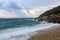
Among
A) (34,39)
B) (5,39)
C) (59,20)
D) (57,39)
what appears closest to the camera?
(57,39)

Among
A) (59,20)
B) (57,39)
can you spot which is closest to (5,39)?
(57,39)

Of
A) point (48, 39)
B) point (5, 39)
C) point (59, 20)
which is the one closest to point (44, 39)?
point (48, 39)

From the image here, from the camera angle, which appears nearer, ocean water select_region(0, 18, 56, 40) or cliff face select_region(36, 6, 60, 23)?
ocean water select_region(0, 18, 56, 40)

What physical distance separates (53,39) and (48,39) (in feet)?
1.20

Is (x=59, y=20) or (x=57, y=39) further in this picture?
(x=59, y=20)

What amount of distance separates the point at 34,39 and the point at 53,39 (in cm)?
143

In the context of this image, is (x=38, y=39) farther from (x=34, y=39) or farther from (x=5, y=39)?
(x=5, y=39)

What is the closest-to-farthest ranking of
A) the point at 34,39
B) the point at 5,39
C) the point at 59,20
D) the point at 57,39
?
the point at 57,39 → the point at 34,39 → the point at 5,39 → the point at 59,20

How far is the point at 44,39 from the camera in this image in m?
10.1

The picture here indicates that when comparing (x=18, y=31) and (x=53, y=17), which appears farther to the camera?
(x=53, y=17)

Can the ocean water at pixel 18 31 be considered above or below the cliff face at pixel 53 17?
below

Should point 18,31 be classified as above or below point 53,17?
below

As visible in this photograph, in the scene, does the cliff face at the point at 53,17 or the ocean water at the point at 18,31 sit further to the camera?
the cliff face at the point at 53,17

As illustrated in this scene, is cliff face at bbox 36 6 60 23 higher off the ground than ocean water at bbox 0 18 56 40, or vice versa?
cliff face at bbox 36 6 60 23
